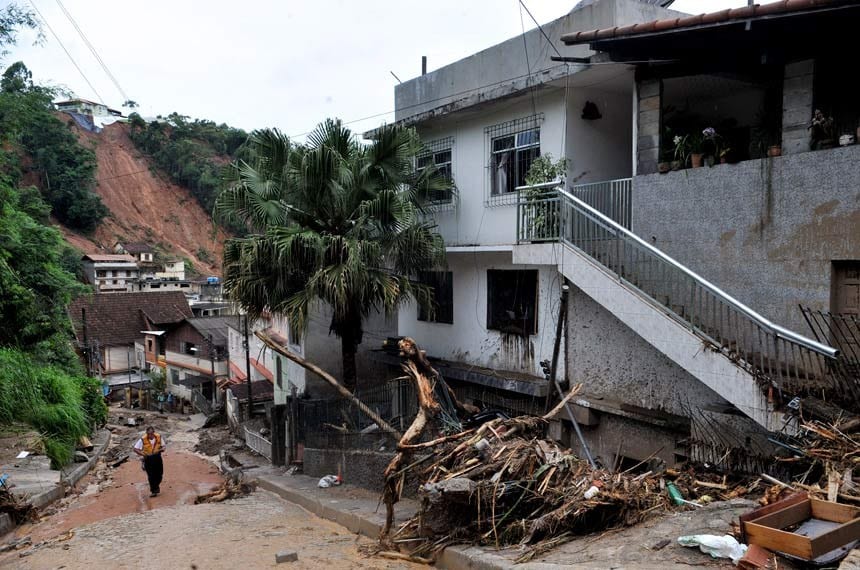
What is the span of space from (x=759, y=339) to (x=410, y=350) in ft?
13.7

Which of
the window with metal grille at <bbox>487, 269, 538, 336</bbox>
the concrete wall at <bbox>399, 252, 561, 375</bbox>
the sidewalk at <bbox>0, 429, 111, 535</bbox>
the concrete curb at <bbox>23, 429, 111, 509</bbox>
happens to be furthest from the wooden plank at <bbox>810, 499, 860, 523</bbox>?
the concrete curb at <bbox>23, 429, 111, 509</bbox>

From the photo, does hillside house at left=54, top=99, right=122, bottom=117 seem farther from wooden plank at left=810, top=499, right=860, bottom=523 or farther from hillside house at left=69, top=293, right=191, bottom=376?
wooden plank at left=810, top=499, right=860, bottom=523

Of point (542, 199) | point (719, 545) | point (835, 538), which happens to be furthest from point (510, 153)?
point (835, 538)

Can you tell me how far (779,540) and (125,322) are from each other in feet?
147

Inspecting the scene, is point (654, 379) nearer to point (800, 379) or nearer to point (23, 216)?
point (800, 379)

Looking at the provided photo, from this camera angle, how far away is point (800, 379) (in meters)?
7.16

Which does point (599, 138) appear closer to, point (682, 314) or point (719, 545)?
point (682, 314)

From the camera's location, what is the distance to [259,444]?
17.7 meters

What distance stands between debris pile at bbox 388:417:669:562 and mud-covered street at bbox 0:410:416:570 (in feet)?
2.07

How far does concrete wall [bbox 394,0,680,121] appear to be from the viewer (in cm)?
1048

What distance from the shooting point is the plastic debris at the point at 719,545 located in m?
4.76

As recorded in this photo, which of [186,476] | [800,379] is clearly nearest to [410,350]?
[800,379]

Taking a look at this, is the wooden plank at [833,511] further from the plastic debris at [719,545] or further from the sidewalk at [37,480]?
the sidewalk at [37,480]

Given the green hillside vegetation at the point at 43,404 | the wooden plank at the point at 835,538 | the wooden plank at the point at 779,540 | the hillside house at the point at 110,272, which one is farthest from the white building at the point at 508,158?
the hillside house at the point at 110,272
